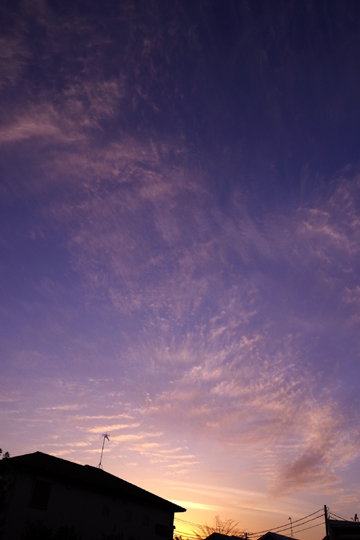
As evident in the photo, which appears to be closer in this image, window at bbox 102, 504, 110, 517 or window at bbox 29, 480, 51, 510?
window at bbox 29, 480, 51, 510

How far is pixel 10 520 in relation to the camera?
23.7 metres

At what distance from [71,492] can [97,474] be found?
222 inches

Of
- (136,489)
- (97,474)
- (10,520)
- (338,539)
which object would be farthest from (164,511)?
(338,539)

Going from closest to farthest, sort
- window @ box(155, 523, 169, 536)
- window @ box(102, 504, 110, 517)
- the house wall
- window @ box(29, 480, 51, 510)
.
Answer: the house wall < window @ box(29, 480, 51, 510) < window @ box(102, 504, 110, 517) < window @ box(155, 523, 169, 536)

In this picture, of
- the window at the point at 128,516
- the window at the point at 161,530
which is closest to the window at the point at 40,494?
the window at the point at 128,516

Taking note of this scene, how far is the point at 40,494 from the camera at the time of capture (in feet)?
84.3

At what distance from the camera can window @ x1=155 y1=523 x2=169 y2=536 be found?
3264cm

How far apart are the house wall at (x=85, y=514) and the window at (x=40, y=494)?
153mm

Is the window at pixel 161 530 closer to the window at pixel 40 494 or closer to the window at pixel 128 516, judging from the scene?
the window at pixel 128 516

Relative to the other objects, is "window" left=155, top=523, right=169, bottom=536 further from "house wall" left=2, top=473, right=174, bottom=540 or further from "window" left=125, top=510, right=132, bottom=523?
"window" left=125, top=510, right=132, bottom=523

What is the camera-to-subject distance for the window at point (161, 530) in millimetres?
32644

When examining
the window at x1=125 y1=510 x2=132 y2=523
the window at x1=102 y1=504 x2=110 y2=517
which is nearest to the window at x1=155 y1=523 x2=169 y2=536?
the window at x1=125 y1=510 x2=132 y2=523

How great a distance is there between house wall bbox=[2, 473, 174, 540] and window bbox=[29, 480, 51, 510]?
15 centimetres

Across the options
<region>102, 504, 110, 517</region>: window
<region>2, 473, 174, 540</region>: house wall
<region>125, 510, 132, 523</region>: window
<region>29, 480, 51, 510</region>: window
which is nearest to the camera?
<region>2, 473, 174, 540</region>: house wall
